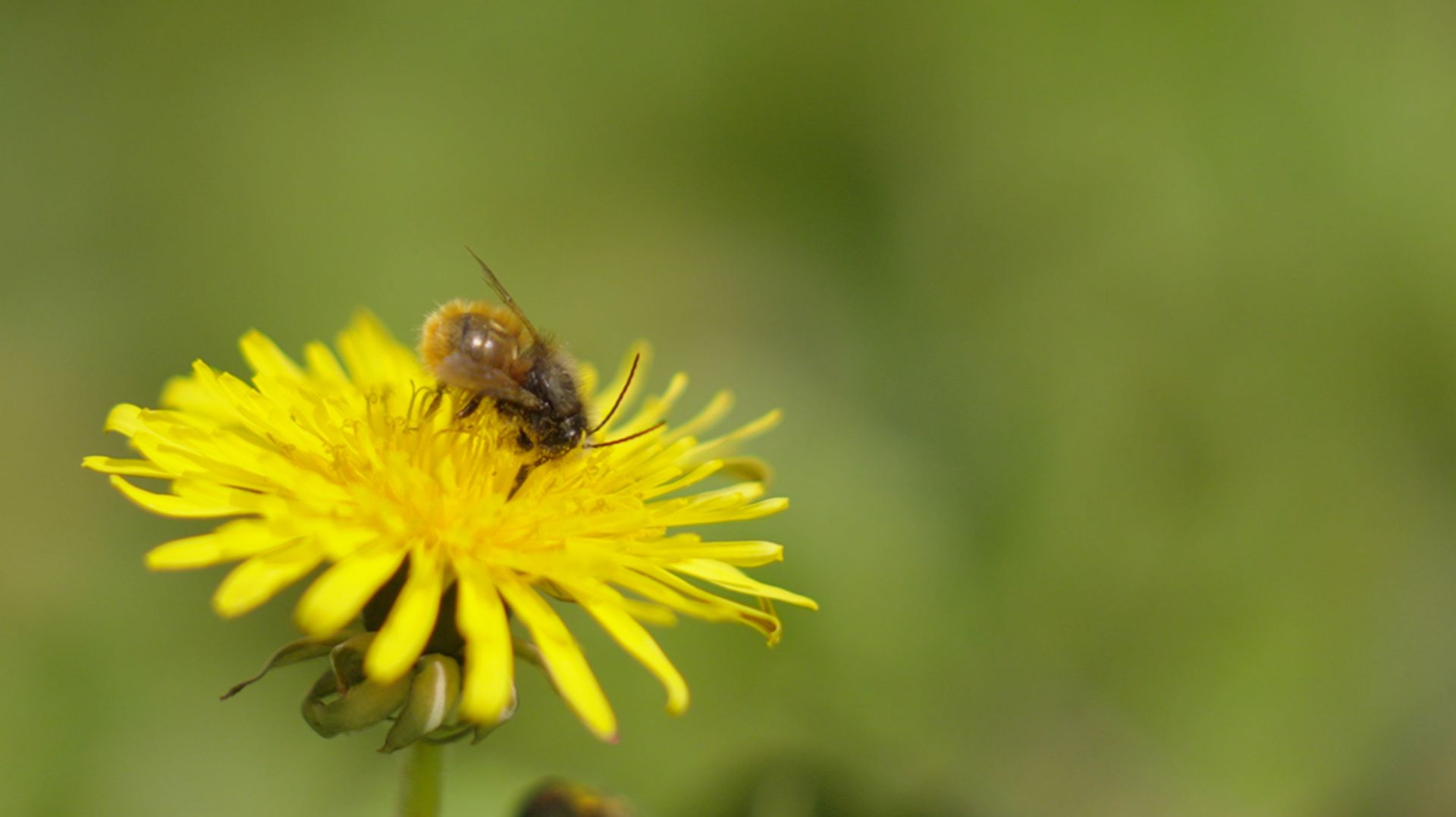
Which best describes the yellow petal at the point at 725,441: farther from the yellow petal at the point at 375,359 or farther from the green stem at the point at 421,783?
the green stem at the point at 421,783

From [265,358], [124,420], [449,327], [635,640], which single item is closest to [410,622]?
[635,640]

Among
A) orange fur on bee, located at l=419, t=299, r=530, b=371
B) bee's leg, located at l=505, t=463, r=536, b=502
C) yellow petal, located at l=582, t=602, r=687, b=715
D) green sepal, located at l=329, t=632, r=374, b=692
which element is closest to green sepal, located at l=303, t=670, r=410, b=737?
green sepal, located at l=329, t=632, r=374, b=692

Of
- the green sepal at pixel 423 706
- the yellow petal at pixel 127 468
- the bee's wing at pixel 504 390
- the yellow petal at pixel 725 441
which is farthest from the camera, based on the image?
the yellow petal at pixel 725 441

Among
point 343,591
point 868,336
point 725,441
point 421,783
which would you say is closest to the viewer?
point 343,591

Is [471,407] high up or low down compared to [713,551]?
up

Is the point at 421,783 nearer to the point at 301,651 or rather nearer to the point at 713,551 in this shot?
the point at 301,651

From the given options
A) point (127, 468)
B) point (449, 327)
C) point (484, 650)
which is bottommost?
point (484, 650)

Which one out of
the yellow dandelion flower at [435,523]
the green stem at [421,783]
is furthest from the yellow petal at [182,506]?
the green stem at [421,783]
